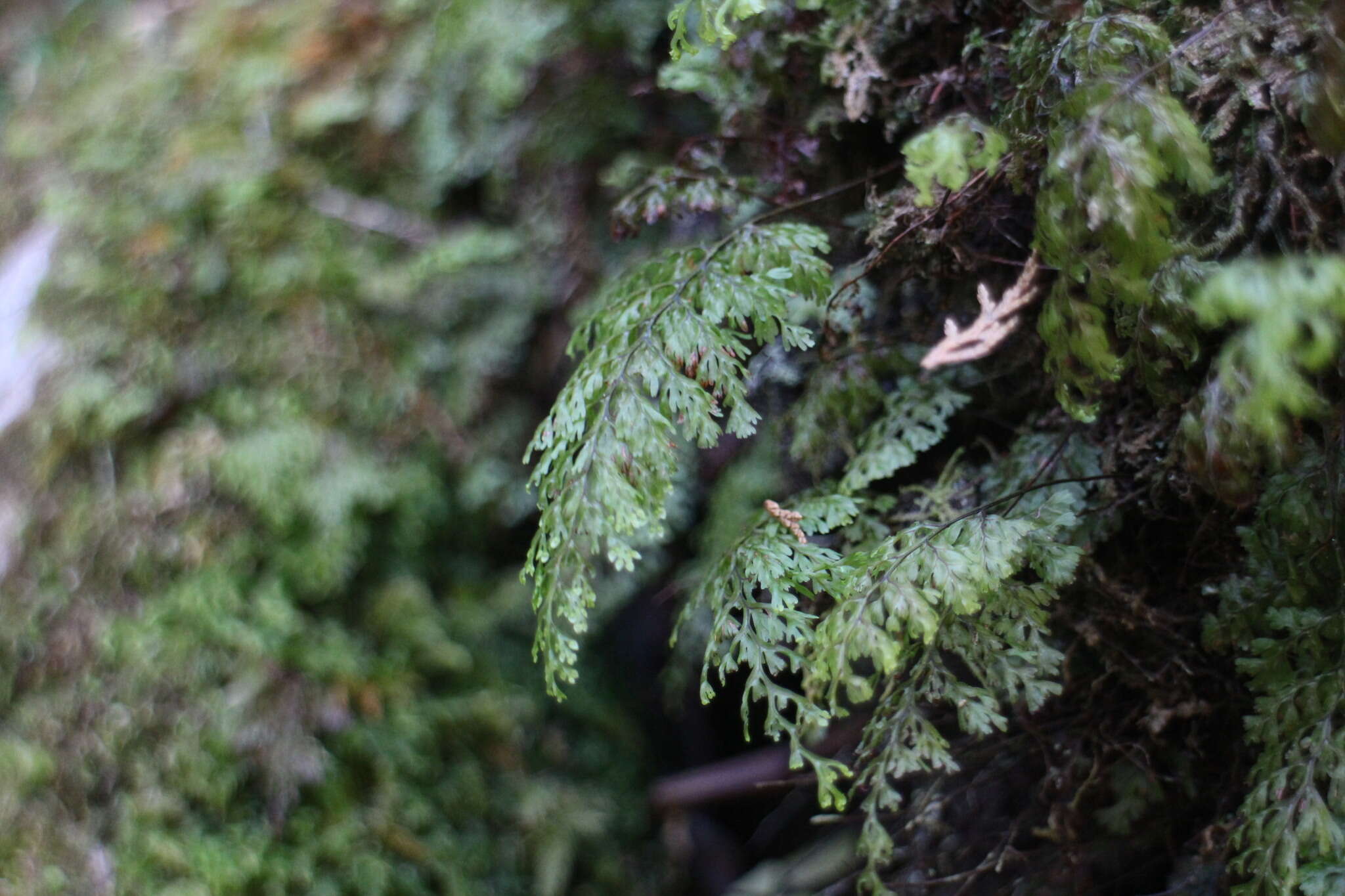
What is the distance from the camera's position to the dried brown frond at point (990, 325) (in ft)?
4.32

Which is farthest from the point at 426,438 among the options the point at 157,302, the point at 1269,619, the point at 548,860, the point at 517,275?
the point at 1269,619

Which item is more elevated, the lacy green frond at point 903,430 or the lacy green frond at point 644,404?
the lacy green frond at point 644,404

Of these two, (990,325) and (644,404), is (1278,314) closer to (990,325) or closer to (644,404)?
(990,325)

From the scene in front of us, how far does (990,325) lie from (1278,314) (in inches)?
23.5

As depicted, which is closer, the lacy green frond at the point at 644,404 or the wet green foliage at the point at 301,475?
the lacy green frond at the point at 644,404

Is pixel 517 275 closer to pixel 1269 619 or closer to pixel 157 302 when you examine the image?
pixel 157 302

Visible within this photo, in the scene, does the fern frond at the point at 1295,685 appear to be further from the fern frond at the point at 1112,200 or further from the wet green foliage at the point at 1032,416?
the fern frond at the point at 1112,200

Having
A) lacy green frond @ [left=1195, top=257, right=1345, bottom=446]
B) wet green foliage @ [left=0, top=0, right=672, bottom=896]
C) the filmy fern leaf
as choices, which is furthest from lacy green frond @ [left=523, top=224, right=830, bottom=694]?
wet green foliage @ [left=0, top=0, right=672, bottom=896]

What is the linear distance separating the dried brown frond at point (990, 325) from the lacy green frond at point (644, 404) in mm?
212

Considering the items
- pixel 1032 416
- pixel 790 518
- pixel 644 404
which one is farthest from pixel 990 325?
pixel 644 404

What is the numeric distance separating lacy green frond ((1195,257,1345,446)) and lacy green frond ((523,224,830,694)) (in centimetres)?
52

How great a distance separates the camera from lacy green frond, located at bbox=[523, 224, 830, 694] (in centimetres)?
118

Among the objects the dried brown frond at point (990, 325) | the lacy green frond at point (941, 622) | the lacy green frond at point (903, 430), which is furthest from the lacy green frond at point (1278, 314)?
the lacy green frond at point (903, 430)

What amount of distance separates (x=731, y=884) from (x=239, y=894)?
132cm
